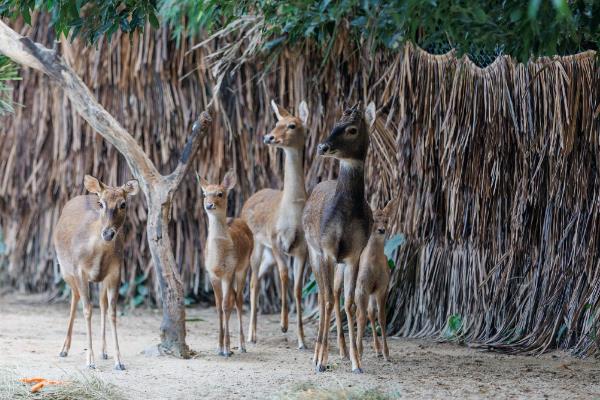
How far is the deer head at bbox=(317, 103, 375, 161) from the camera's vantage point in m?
5.80

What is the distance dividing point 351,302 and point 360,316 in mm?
188

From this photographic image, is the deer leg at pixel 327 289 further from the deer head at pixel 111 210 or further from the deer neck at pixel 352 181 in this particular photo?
the deer head at pixel 111 210

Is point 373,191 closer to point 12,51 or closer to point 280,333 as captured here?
point 280,333

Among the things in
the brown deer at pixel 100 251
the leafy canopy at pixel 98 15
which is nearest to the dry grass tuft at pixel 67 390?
the brown deer at pixel 100 251

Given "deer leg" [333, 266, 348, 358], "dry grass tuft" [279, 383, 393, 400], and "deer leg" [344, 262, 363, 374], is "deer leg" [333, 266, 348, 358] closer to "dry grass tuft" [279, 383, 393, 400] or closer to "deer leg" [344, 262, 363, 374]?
"deer leg" [344, 262, 363, 374]

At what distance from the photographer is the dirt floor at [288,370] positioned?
17.2ft

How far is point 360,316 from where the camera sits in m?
6.21

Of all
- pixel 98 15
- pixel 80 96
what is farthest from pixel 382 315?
pixel 98 15

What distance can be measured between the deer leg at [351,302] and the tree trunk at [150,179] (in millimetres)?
1127

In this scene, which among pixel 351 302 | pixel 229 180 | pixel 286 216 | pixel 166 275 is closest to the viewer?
pixel 351 302

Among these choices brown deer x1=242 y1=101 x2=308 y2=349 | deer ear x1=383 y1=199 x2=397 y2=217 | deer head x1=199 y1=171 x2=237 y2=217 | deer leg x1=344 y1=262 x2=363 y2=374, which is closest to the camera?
deer leg x1=344 y1=262 x2=363 y2=374

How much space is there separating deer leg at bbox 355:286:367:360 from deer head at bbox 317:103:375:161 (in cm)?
97

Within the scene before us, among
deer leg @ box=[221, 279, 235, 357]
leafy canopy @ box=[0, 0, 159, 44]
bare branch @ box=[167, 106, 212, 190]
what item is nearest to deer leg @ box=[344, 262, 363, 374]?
deer leg @ box=[221, 279, 235, 357]

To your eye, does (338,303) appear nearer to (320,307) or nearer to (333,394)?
(320,307)
